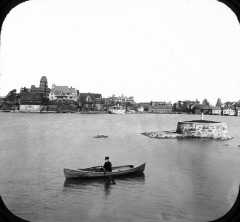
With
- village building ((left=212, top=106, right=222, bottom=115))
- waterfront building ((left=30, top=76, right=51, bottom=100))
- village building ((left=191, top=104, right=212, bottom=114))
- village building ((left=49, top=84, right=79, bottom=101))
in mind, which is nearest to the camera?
waterfront building ((left=30, top=76, right=51, bottom=100))

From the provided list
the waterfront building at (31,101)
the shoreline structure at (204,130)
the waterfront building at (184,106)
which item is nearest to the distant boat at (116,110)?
the waterfront building at (184,106)

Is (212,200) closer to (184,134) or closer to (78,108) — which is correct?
(184,134)

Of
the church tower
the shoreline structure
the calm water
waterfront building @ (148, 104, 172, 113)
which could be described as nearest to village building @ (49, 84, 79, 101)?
the church tower

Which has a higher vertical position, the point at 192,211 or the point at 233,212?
the point at 233,212

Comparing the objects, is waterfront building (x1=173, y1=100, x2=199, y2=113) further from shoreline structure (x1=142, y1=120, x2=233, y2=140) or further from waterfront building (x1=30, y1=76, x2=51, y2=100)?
shoreline structure (x1=142, y1=120, x2=233, y2=140)

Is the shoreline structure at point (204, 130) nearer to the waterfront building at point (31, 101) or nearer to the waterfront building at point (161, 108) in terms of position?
the waterfront building at point (31, 101)

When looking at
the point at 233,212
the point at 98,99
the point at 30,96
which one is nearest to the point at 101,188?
the point at 233,212

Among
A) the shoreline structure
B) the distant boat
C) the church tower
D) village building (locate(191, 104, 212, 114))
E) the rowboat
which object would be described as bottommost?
the rowboat

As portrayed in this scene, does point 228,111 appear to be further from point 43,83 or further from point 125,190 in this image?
point 125,190
